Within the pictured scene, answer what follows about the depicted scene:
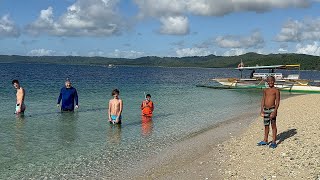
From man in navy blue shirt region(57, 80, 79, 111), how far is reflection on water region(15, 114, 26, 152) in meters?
2.02

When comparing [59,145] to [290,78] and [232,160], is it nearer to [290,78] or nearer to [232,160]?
[232,160]

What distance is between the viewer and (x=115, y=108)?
16.4m

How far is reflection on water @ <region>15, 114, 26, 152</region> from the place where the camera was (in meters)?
12.8

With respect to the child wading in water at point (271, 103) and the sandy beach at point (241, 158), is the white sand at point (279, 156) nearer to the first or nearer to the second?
the sandy beach at point (241, 158)

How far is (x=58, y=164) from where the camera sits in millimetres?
10648

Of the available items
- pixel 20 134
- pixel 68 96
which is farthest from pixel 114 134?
pixel 68 96

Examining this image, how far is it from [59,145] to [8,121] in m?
6.25

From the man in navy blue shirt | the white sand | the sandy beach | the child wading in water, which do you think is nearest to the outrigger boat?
the man in navy blue shirt

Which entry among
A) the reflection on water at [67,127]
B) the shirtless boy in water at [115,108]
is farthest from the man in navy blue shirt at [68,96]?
the shirtless boy in water at [115,108]

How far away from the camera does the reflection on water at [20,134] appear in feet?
41.9

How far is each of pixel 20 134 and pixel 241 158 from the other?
8808 millimetres

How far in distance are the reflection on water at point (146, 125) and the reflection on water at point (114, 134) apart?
1.06m

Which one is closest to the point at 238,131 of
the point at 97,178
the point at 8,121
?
the point at 97,178

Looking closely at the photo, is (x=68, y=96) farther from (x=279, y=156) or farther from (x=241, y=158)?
(x=279, y=156)
